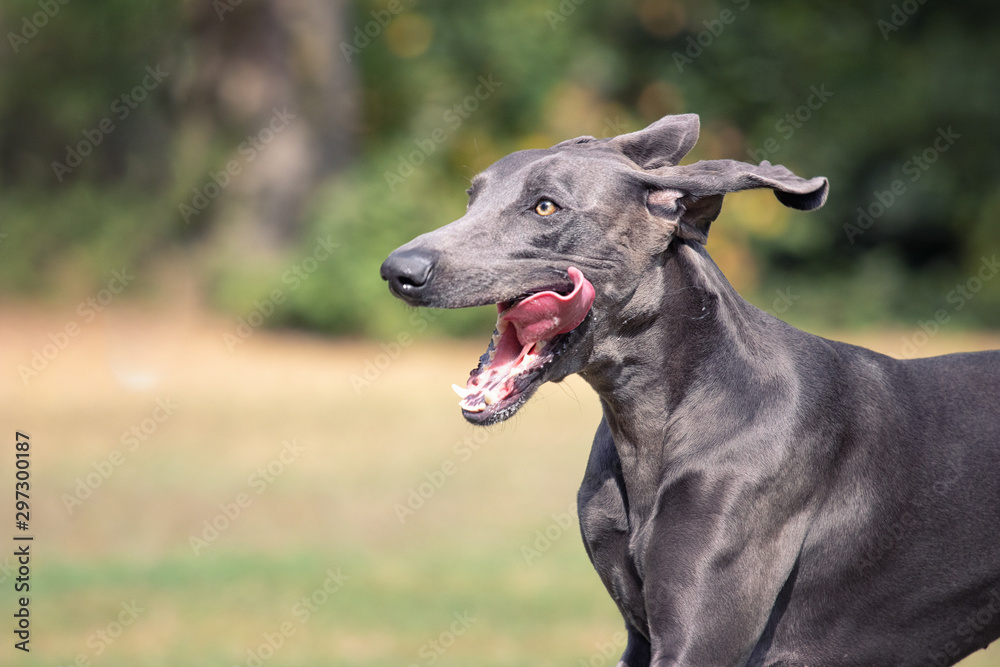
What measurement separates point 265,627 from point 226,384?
8.24 m

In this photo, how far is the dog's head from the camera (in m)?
3.46

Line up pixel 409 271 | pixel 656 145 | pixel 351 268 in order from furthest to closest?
pixel 351 268
pixel 656 145
pixel 409 271

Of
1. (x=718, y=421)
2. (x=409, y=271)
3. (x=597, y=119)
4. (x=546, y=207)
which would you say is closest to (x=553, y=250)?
(x=546, y=207)

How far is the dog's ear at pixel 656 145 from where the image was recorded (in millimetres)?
3818

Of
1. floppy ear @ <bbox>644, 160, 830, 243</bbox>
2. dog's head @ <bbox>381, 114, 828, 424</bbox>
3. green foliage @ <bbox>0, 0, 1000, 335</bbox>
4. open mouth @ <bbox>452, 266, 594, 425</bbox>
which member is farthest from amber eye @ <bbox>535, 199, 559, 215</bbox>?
green foliage @ <bbox>0, 0, 1000, 335</bbox>

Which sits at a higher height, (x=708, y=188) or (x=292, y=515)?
(x=708, y=188)

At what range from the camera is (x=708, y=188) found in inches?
138

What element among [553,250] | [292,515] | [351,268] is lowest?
[351,268]

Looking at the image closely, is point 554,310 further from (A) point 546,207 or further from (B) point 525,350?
(A) point 546,207

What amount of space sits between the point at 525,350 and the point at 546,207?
454 mm

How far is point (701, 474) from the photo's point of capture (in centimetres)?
345

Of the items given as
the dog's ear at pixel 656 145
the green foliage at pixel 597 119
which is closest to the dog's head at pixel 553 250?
the dog's ear at pixel 656 145

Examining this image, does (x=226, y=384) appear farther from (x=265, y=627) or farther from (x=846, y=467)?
(x=846, y=467)

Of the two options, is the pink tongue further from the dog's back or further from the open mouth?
the dog's back
